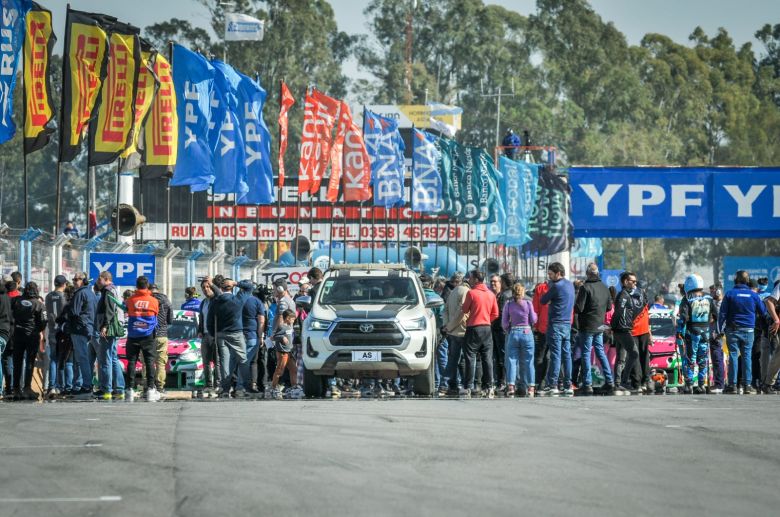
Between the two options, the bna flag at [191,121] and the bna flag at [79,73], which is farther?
the bna flag at [191,121]

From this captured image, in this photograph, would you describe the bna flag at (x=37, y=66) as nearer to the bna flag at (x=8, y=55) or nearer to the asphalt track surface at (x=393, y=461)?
the bna flag at (x=8, y=55)

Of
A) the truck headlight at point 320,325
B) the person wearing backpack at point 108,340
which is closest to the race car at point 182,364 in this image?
the person wearing backpack at point 108,340

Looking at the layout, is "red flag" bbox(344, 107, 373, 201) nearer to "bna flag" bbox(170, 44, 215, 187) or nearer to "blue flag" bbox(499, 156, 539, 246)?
"blue flag" bbox(499, 156, 539, 246)

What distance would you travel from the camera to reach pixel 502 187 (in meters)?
49.8

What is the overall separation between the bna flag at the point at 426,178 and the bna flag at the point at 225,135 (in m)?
12.0

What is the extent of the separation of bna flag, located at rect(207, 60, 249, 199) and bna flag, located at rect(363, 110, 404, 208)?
10336mm

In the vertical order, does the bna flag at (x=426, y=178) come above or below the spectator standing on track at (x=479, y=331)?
above

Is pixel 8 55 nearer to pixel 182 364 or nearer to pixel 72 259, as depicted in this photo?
pixel 72 259

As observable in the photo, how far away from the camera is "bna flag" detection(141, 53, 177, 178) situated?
102 ft

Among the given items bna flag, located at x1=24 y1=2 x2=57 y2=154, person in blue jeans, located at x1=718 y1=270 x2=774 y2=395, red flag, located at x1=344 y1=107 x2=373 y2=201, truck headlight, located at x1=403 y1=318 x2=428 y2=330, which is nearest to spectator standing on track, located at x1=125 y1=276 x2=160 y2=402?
truck headlight, located at x1=403 y1=318 x2=428 y2=330

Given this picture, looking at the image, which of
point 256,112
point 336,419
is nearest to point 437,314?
point 336,419

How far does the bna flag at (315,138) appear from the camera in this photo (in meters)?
40.4

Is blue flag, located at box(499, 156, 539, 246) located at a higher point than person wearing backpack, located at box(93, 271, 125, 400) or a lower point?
higher

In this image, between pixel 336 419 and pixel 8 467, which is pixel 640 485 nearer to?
pixel 8 467
